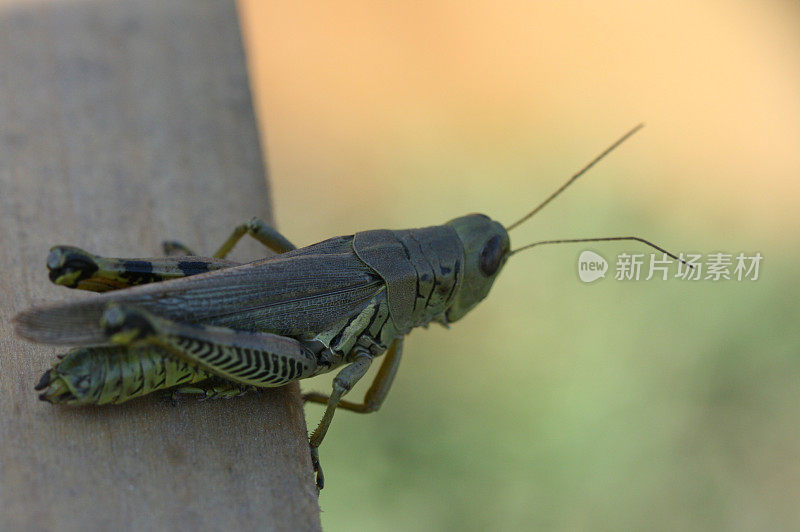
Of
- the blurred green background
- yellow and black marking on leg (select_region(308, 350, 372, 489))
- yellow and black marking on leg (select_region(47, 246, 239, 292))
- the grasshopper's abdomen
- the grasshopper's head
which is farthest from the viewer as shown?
the blurred green background

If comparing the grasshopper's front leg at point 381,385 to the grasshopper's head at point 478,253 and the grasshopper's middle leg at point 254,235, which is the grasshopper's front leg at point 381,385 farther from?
the grasshopper's middle leg at point 254,235

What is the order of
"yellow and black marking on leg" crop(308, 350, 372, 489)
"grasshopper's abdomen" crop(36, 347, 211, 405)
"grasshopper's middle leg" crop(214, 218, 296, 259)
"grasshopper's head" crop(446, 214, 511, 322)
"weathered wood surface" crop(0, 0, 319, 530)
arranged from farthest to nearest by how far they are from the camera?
"grasshopper's head" crop(446, 214, 511, 322)
"grasshopper's middle leg" crop(214, 218, 296, 259)
"yellow and black marking on leg" crop(308, 350, 372, 489)
"grasshopper's abdomen" crop(36, 347, 211, 405)
"weathered wood surface" crop(0, 0, 319, 530)

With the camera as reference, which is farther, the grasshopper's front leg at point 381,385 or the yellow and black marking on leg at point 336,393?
the grasshopper's front leg at point 381,385

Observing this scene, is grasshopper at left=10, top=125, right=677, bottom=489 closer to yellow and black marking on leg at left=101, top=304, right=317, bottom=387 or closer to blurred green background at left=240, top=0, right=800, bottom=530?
yellow and black marking on leg at left=101, top=304, right=317, bottom=387

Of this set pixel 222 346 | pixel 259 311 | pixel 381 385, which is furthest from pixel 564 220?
pixel 222 346

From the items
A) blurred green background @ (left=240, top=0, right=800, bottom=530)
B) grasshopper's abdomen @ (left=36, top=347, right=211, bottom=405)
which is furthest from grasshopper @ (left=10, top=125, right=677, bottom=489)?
blurred green background @ (left=240, top=0, right=800, bottom=530)

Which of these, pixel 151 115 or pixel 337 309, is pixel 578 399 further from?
pixel 151 115

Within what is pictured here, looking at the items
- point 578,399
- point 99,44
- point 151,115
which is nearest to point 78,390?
point 151,115

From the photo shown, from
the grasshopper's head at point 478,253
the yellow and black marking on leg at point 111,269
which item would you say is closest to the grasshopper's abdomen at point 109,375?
the yellow and black marking on leg at point 111,269
